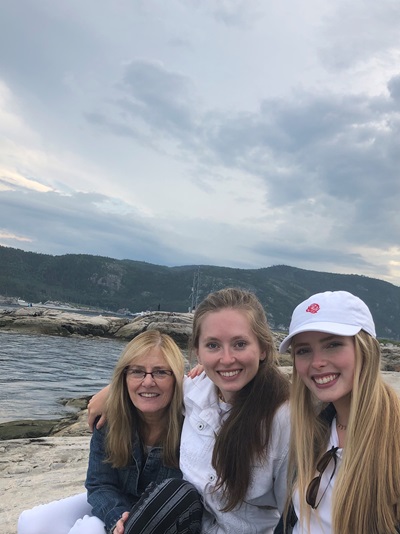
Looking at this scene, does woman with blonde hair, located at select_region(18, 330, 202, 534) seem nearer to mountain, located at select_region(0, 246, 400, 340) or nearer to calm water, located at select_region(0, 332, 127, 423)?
calm water, located at select_region(0, 332, 127, 423)

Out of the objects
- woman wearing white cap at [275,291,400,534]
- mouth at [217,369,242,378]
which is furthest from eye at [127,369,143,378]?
woman wearing white cap at [275,291,400,534]

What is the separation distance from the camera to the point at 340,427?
2.21 meters

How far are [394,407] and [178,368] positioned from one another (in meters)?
1.60

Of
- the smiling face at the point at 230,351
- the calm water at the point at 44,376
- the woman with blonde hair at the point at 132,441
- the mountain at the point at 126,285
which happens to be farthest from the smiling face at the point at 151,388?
the mountain at the point at 126,285

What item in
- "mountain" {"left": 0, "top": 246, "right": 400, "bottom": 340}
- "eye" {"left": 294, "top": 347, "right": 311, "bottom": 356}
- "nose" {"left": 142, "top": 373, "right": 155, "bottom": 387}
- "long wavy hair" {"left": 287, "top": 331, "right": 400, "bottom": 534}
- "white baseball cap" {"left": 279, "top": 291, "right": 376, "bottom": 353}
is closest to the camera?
"long wavy hair" {"left": 287, "top": 331, "right": 400, "bottom": 534}

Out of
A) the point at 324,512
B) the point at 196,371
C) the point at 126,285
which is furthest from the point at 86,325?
the point at 126,285

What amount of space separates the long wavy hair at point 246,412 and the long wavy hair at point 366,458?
0.33 metres

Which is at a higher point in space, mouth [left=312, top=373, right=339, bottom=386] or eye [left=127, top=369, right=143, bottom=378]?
mouth [left=312, top=373, right=339, bottom=386]

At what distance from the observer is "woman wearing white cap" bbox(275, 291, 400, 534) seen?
1870mm

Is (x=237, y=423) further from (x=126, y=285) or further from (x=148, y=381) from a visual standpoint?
(x=126, y=285)

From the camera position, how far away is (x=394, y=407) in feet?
6.52

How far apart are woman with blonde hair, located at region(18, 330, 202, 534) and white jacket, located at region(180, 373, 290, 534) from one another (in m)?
0.34

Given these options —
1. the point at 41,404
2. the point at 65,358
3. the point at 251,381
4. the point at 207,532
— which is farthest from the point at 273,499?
the point at 65,358

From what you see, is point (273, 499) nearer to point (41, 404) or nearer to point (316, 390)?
point (316, 390)
